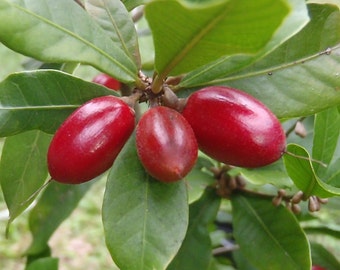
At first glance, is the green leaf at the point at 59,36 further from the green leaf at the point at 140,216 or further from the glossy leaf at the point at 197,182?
the glossy leaf at the point at 197,182

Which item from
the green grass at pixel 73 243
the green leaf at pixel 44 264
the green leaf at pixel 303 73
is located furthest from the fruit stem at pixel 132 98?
the green grass at pixel 73 243

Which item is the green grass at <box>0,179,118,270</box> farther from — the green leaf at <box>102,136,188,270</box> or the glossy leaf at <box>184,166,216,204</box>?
the green leaf at <box>102,136,188,270</box>

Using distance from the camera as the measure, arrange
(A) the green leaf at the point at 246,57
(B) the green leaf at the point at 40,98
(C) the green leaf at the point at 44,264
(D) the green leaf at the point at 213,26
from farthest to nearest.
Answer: (C) the green leaf at the point at 44,264
(B) the green leaf at the point at 40,98
(A) the green leaf at the point at 246,57
(D) the green leaf at the point at 213,26

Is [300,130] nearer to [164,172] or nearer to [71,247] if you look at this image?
[164,172]

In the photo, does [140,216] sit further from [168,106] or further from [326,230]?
[326,230]

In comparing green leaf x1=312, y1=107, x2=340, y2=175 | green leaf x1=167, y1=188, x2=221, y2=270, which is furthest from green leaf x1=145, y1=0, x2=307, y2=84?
green leaf x1=167, y1=188, x2=221, y2=270

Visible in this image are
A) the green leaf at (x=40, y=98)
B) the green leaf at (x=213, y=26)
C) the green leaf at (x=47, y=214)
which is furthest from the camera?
the green leaf at (x=47, y=214)

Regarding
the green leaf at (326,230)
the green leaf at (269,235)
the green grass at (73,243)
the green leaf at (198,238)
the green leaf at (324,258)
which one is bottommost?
the green grass at (73,243)

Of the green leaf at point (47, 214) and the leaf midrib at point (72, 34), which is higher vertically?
the leaf midrib at point (72, 34)
